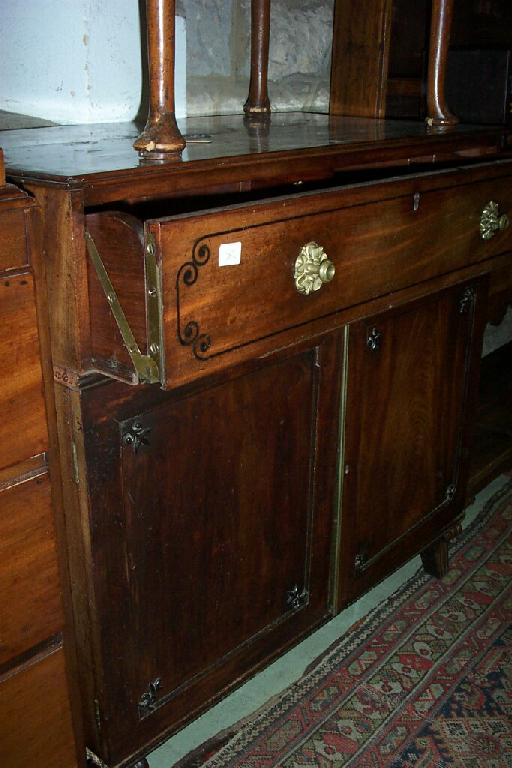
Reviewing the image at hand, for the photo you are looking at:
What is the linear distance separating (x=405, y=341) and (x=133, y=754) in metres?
0.89

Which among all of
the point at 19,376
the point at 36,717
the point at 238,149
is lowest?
the point at 36,717

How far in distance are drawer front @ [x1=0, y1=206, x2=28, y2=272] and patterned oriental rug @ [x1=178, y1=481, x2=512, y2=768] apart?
109 centimetres

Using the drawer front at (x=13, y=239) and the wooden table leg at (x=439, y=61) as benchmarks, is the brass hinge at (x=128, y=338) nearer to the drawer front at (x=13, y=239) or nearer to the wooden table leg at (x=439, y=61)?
the drawer front at (x=13, y=239)

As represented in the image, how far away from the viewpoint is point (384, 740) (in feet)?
5.18

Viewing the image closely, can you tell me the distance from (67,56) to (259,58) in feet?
1.56

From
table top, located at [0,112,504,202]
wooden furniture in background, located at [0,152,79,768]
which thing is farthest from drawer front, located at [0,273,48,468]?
table top, located at [0,112,504,202]

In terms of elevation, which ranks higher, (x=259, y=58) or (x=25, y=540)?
(x=259, y=58)

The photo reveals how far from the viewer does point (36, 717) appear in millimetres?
1076

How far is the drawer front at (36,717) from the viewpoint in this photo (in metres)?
1.04

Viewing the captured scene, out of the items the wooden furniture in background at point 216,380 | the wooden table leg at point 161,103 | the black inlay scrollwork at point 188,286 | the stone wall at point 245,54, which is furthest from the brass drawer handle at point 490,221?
the stone wall at point 245,54

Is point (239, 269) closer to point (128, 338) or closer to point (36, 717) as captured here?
point (128, 338)

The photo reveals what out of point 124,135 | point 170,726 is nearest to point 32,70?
point 124,135

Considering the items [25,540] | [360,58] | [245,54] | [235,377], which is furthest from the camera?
[360,58]

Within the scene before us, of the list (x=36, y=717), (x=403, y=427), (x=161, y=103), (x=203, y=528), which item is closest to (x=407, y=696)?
(x=403, y=427)
